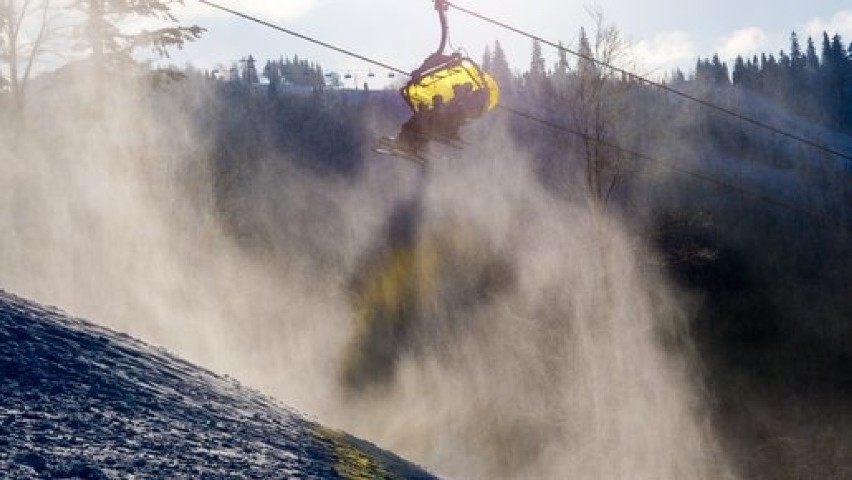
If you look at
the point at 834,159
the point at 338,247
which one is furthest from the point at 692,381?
the point at 834,159

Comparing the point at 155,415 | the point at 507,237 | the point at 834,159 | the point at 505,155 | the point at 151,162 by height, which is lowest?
the point at 155,415

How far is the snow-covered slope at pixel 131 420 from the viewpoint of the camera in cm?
484

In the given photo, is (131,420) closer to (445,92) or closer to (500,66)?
(445,92)

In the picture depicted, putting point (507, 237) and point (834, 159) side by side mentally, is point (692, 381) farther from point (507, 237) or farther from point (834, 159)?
point (834, 159)

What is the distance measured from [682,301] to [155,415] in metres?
38.9

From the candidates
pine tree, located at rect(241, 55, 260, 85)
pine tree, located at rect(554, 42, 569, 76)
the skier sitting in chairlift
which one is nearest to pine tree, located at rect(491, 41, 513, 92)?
pine tree, located at rect(241, 55, 260, 85)

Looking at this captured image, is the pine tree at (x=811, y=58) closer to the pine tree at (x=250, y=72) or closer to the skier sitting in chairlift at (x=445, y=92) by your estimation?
the pine tree at (x=250, y=72)

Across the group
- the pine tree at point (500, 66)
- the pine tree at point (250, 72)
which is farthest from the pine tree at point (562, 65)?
the pine tree at point (250, 72)

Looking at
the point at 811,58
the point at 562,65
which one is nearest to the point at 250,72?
the point at 811,58

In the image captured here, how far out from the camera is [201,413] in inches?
247

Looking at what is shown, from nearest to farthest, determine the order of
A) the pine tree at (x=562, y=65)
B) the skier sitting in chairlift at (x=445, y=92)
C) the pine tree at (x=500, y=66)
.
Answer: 1. the skier sitting in chairlift at (x=445, y=92)
2. the pine tree at (x=562, y=65)
3. the pine tree at (x=500, y=66)

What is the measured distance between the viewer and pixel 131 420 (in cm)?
548

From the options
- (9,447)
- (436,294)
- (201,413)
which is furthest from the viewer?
(436,294)

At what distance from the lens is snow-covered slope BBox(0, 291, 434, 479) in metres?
4.84
